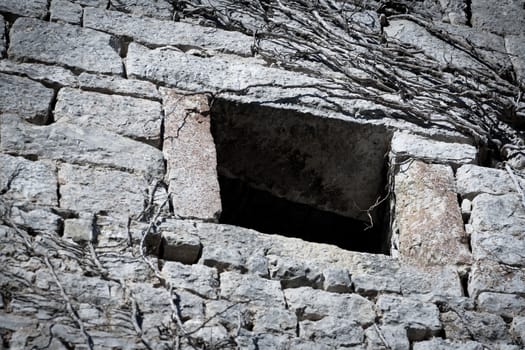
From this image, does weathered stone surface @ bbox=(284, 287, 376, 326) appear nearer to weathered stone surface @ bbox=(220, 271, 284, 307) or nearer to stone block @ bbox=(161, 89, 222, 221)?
weathered stone surface @ bbox=(220, 271, 284, 307)

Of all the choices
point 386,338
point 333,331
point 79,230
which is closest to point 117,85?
point 79,230

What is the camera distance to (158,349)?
3.44 meters

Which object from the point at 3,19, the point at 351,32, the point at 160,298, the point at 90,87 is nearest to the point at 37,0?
the point at 3,19

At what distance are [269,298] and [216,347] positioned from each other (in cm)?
38

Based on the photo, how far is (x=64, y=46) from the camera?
4.80 metres

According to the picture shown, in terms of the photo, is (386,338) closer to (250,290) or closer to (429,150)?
(250,290)

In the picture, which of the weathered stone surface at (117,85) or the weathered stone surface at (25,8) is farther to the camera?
the weathered stone surface at (25,8)

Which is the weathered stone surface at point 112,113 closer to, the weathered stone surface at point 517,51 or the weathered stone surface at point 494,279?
the weathered stone surface at point 494,279

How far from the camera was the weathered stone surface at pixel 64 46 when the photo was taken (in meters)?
4.71

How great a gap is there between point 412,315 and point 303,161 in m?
1.24

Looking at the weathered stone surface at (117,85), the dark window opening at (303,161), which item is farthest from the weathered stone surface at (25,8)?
the dark window opening at (303,161)

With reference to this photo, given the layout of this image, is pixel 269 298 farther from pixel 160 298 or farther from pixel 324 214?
pixel 324 214

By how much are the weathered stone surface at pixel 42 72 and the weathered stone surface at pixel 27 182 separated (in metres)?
0.56

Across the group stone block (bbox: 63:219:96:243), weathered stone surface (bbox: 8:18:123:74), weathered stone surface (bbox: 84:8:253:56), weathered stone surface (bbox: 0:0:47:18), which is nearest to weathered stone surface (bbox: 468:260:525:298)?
stone block (bbox: 63:219:96:243)
